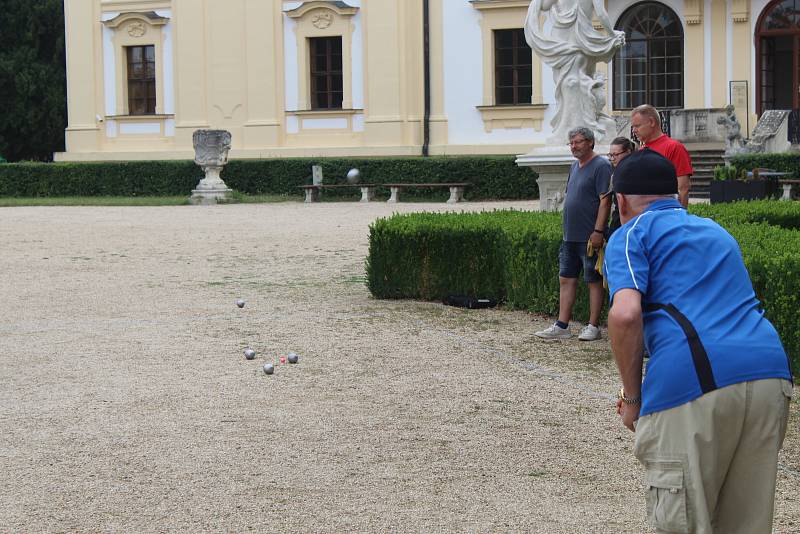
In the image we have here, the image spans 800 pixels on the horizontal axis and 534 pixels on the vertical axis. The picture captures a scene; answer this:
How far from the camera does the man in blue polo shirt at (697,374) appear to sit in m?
3.02

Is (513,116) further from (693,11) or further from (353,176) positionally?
(693,11)

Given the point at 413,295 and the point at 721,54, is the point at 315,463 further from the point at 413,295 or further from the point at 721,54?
the point at 721,54

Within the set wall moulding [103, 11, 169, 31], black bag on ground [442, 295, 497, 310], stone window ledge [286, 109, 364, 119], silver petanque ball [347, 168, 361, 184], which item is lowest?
black bag on ground [442, 295, 497, 310]

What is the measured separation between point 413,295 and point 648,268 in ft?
24.0

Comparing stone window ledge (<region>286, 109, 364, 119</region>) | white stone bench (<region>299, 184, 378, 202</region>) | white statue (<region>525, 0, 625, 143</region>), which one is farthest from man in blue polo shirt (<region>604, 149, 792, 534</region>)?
stone window ledge (<region>286, 109, 364, 119</region>)

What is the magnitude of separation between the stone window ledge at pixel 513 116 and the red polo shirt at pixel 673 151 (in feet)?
65.4

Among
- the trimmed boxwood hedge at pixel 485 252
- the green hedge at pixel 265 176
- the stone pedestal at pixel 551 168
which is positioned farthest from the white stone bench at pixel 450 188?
the trimmed boxwood hedge at pixel 485 252

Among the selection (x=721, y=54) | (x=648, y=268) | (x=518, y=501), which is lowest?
(x=518, y=501)

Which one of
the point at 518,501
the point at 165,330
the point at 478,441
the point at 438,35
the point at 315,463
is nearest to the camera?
the point at 518,501

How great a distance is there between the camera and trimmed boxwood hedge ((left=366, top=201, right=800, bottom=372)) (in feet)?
30.2

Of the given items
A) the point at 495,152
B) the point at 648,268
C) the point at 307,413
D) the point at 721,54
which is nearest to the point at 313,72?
the point at 495,152

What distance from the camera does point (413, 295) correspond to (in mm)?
10414

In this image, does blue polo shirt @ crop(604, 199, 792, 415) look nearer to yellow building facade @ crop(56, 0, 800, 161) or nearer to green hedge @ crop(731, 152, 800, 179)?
green hedge @ crop(731, 152, 800, 179)

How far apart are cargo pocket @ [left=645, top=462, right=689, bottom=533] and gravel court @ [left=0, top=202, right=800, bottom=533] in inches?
52.2
